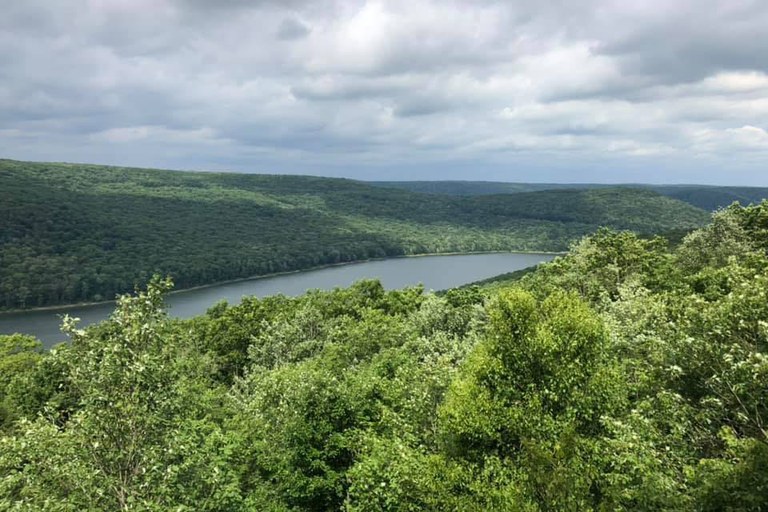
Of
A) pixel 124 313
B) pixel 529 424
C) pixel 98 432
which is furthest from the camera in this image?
pixel 529 424

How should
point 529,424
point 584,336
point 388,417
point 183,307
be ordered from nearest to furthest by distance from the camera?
point 529,424
point 584,336
point 388,417
point 183,307

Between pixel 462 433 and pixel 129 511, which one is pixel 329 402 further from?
pixel 129 511

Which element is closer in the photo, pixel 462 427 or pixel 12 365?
pixel 462 427

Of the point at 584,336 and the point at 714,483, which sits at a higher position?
the point at 584,336

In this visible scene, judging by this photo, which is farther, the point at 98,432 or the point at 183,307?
the point at 183,307

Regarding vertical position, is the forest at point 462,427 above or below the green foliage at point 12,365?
above

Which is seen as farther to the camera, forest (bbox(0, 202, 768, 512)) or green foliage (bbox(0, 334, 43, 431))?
green foliage (bbox(0, 334, 43, 431))

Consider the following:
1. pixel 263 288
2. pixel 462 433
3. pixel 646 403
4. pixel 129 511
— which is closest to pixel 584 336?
pixel 646 403

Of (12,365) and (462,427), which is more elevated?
(462,427)

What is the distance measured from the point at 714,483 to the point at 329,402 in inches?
694

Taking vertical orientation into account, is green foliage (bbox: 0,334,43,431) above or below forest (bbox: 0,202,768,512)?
below

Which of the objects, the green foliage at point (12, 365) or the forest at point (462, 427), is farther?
the green foliage at point (12, 365)

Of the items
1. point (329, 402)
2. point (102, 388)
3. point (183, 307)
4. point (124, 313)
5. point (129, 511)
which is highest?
point (124, 313)

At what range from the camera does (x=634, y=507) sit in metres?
14.4
